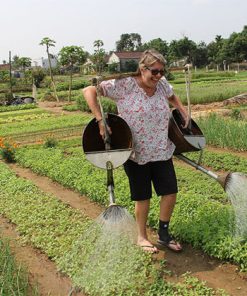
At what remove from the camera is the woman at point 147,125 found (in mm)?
3287

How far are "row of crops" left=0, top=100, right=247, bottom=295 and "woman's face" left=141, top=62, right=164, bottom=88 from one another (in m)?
1.48

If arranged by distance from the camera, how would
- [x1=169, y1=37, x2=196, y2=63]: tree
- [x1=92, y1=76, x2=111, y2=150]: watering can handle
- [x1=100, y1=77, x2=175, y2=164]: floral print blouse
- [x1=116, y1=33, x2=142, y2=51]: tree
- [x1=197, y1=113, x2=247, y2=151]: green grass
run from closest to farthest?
[x1=92, y1=76, x2=111, y2=150]: watering can handle → [x1=100, y1=77, x2=175, y2=164]: floral print blouse → [x1=197, y1=113, x2=247, y2=151]: green grass → [x1=169, y1=37, x2=196, y2=63]: tree → [x1=116, y1=33, x2=142, y2=51]: tree

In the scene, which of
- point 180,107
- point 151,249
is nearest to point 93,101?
point 180,107

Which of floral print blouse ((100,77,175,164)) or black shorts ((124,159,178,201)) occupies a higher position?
floral print blouse ((100,77,175,164))

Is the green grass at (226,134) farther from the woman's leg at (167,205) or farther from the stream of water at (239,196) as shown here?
the woman's leg at (167,205)

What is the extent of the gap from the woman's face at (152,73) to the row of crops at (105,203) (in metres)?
1.48

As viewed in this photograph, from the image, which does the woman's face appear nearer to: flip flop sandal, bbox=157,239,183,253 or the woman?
the woman

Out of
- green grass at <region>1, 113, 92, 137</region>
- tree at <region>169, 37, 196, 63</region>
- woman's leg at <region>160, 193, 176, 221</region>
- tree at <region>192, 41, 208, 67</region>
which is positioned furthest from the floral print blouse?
tree at <region>192, 41, 208, 67</region>

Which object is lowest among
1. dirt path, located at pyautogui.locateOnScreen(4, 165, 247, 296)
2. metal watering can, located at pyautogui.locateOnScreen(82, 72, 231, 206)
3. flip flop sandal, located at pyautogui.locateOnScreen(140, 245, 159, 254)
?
dirt path, located at pyautogui.locateOnScreen(4, 165, 247, 296)

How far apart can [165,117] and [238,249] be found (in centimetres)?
126

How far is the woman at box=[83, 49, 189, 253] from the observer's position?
3287 millimetres

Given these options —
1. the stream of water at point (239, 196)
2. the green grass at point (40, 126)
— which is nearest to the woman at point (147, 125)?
the stream of water at point (239, 196)

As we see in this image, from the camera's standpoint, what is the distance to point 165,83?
3.56 m

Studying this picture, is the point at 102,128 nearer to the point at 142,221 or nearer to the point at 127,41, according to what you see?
the point at 142,221
